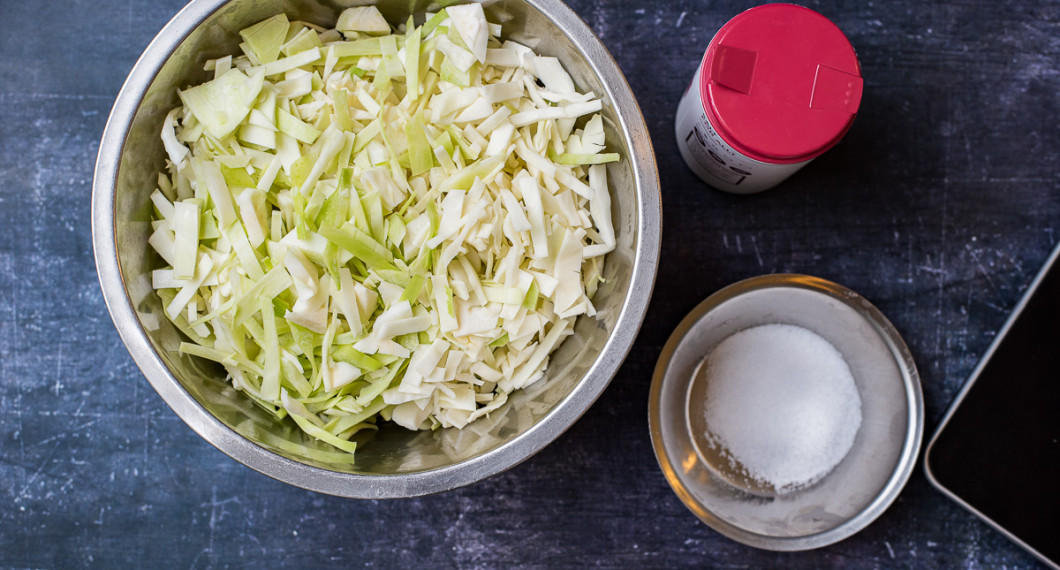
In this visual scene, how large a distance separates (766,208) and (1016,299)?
44cm

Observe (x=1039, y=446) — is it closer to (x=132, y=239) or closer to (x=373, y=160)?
(x=373, y=160)

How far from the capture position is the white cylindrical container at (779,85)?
82 centimetres

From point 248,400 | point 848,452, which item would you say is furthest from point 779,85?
point 248,400

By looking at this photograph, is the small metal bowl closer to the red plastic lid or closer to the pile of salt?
the pile of salt

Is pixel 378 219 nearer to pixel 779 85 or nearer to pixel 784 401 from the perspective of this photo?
pixel 779 85

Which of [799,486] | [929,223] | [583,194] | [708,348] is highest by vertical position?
[583,194]

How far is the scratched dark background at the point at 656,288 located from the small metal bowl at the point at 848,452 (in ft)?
0.14

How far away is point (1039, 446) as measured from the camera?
107 cm

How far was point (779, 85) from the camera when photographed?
0.82m

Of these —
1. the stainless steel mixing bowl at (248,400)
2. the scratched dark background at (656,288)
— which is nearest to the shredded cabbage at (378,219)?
the stainless steel mixing bowl at (248,400)

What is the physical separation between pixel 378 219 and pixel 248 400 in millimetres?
313

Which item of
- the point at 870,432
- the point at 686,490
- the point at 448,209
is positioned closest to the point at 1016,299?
the point at 870,432

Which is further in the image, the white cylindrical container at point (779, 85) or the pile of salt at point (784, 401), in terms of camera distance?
the pile of salt at point (784, 401)

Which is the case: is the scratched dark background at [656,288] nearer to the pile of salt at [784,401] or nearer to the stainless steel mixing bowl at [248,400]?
the pile of salt at [784,401]
